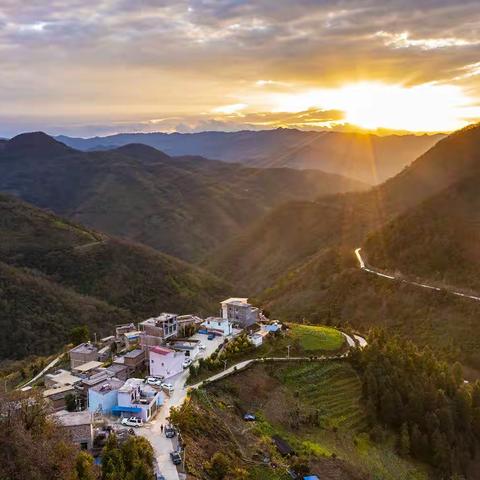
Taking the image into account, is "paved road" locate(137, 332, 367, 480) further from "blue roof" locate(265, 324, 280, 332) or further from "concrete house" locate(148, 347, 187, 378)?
"blue roof" locate(265, 324, 280, 332)

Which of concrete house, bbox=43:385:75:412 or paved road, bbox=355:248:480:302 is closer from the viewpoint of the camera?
concrete house, bbox=43:385:75:412

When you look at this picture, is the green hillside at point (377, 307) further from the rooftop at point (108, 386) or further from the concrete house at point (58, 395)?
the concrete house at point (58, 395)

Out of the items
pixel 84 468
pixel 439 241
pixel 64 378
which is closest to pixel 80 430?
pixel 84 468

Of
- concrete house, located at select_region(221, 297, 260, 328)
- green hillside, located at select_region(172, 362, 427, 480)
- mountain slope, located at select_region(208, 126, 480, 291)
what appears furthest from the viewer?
mountain slope, located at select_region(208, 126, 480, 291)

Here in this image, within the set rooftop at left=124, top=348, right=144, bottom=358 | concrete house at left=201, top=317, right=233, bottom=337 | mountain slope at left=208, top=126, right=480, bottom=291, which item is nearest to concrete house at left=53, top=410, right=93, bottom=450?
rooftop at left=124, top=348, right=144, bottom=358

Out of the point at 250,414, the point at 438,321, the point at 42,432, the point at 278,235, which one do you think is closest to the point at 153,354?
the point at 250,414

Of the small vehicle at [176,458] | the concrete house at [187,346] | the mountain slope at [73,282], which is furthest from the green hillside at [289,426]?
the mountain slope at [73,282]
